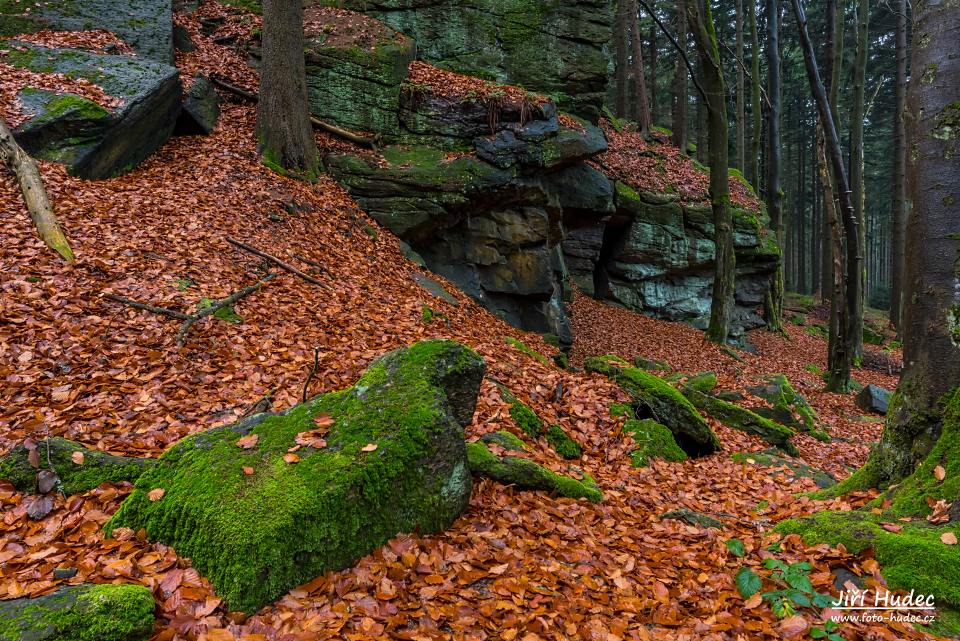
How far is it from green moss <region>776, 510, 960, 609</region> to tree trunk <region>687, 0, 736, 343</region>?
11.0m

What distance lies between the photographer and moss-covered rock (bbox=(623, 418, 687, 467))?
5.77m

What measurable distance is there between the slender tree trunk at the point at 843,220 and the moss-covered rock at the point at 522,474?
910cm

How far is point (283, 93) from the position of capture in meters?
9.87

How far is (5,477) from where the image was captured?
3.09m

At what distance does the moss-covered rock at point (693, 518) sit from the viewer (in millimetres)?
4043

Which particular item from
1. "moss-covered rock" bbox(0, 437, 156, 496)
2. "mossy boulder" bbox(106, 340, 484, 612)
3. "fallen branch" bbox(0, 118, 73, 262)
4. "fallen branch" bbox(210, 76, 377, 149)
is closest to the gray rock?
"mossy boulder" bbox(106, 340, 484, 612)

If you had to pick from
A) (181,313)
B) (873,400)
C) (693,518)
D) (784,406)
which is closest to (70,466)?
(181,313)

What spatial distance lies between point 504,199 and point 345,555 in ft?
32.3

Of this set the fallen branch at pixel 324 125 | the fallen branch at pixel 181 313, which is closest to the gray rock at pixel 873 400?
the fallen branch at pixel 324 125

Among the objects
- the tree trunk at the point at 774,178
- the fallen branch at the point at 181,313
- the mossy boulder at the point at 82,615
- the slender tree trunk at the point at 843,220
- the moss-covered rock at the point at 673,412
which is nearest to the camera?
the mossy boulder at the point at 82,615

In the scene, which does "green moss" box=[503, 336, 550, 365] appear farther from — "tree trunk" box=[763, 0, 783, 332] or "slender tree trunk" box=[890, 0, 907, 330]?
"slender tree trunk" box=[890, 0, 907, 330]

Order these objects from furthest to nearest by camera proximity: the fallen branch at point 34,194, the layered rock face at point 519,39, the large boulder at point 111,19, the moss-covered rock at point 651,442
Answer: the layered rock face at point 519,39 → the large boulder at point 111,19 → the fallen branch at point 34,194 → the moss-covered rock at point 651,442

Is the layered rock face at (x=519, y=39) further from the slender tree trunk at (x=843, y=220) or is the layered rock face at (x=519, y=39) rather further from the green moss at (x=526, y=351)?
the green moss at (x=526, y=351)

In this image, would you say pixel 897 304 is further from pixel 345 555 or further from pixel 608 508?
pixel 345 555
